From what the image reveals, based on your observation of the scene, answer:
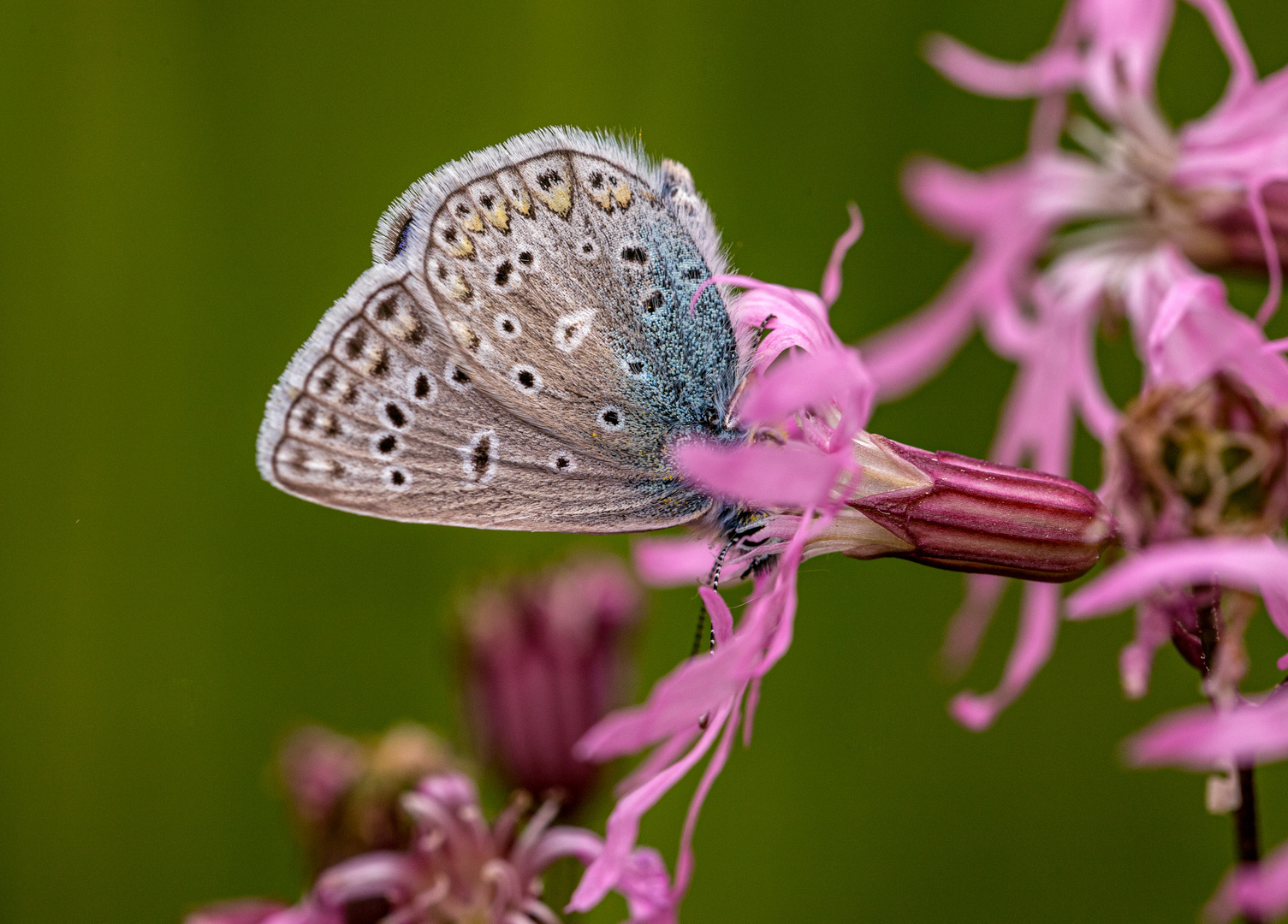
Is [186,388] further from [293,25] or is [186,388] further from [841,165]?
[841,165]

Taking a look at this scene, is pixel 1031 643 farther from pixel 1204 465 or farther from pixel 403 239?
pixel 403 239

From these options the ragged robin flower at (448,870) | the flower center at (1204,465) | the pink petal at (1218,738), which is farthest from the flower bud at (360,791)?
the pink petal at (1218,738)

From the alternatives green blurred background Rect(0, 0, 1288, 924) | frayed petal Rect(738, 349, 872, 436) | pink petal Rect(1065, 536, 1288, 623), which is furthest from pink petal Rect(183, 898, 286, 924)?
green blurred background Rect(0, 0, 1288, 924)

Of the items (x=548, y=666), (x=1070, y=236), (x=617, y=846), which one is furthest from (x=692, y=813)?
(x=1070, y=236)

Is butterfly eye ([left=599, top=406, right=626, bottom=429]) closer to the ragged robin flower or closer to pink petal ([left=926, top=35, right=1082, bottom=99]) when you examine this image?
the ragged robin flower

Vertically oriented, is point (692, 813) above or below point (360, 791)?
above

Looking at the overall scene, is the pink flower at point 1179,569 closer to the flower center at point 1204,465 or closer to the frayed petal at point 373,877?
the flower center at point 1204,465
